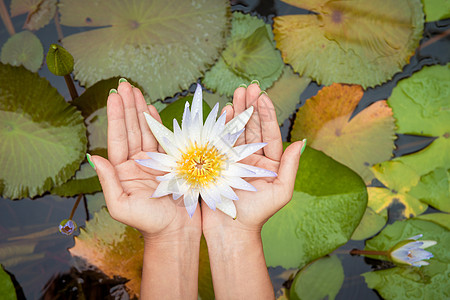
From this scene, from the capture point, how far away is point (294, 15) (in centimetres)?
216

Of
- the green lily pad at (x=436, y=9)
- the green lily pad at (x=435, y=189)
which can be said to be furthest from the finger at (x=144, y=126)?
the green lily pad at (x=436, y=9)

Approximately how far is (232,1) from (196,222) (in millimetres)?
1591

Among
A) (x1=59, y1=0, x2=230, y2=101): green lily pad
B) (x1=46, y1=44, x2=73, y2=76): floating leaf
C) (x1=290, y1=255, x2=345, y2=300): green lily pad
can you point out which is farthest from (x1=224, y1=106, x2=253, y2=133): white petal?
(x1=290, y1=255, x2=345, y2=300): green lily pad

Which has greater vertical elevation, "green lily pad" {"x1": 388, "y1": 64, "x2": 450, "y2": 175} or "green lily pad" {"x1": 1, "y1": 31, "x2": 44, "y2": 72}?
"green lily pad" {"x1": 1, "y1": 31, "x2": 44, "y2": 72}

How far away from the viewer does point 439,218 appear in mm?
2137

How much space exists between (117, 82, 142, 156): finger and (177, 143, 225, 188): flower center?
0.23 meters

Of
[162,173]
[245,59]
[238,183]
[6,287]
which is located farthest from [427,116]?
[6,287]

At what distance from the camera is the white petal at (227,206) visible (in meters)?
1.37

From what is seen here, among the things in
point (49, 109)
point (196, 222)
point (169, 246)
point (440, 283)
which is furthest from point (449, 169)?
point (49, 109)

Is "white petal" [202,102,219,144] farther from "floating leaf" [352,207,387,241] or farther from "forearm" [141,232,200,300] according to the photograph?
"floating leaf" [352,207,387,241]

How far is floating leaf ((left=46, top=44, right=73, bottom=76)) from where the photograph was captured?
1.52m

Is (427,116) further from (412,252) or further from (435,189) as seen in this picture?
(412,252)

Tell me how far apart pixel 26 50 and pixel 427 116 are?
2.84 metres

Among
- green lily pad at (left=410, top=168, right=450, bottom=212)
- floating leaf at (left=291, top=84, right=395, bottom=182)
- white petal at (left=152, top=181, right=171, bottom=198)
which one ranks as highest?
white petal at (left=152, top=181, right=171, bottom=198)
